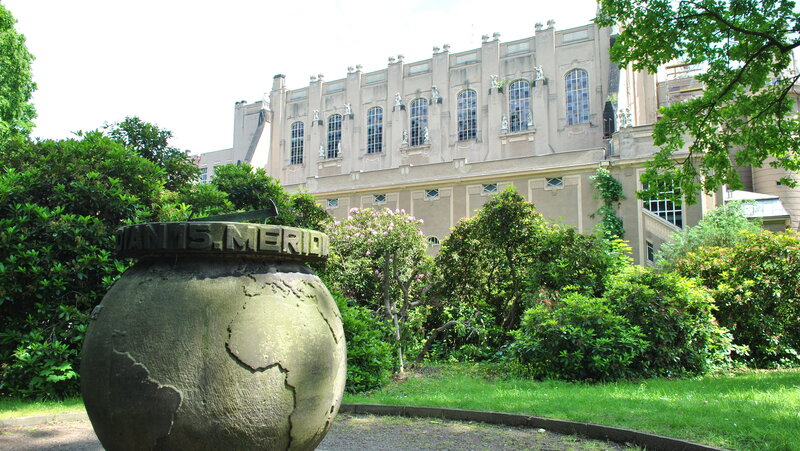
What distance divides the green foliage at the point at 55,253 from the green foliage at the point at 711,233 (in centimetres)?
1776

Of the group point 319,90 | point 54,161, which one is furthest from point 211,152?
point 54,161

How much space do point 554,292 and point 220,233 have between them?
33.6 feet

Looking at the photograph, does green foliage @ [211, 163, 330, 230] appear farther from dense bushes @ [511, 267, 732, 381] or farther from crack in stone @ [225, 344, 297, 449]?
crack in stone @ [225, 344, 297, 449]

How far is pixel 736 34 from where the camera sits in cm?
1006

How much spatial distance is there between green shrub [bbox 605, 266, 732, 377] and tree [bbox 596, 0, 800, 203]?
1981 millimetres

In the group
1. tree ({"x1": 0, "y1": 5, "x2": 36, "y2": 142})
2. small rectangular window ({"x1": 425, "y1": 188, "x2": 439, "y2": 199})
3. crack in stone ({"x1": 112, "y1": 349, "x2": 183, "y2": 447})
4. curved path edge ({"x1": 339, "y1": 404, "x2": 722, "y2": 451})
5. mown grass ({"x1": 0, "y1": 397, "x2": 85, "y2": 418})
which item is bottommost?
mown grass ({"x1": 0, "y1": 397, "x2": 85, "y2": 418})

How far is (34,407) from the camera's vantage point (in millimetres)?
7254

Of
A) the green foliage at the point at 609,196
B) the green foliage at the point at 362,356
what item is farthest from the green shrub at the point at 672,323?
the green foliage at the point at 609,196

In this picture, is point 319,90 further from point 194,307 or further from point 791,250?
point 194,307

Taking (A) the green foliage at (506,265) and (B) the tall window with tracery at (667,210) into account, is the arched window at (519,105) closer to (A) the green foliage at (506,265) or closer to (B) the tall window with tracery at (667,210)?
(B) the tall window with tracery at (667,210)

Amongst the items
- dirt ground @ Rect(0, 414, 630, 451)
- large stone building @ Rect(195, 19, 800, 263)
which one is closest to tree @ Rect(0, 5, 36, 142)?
dirt ground @ Rect(0, 414, 630, 451)

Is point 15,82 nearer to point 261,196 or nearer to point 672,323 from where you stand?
point 261,196

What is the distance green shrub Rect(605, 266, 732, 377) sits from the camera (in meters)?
9.98

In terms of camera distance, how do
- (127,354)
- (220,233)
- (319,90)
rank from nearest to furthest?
1. (127,354)
2. (220,233)
3. (319,90)
